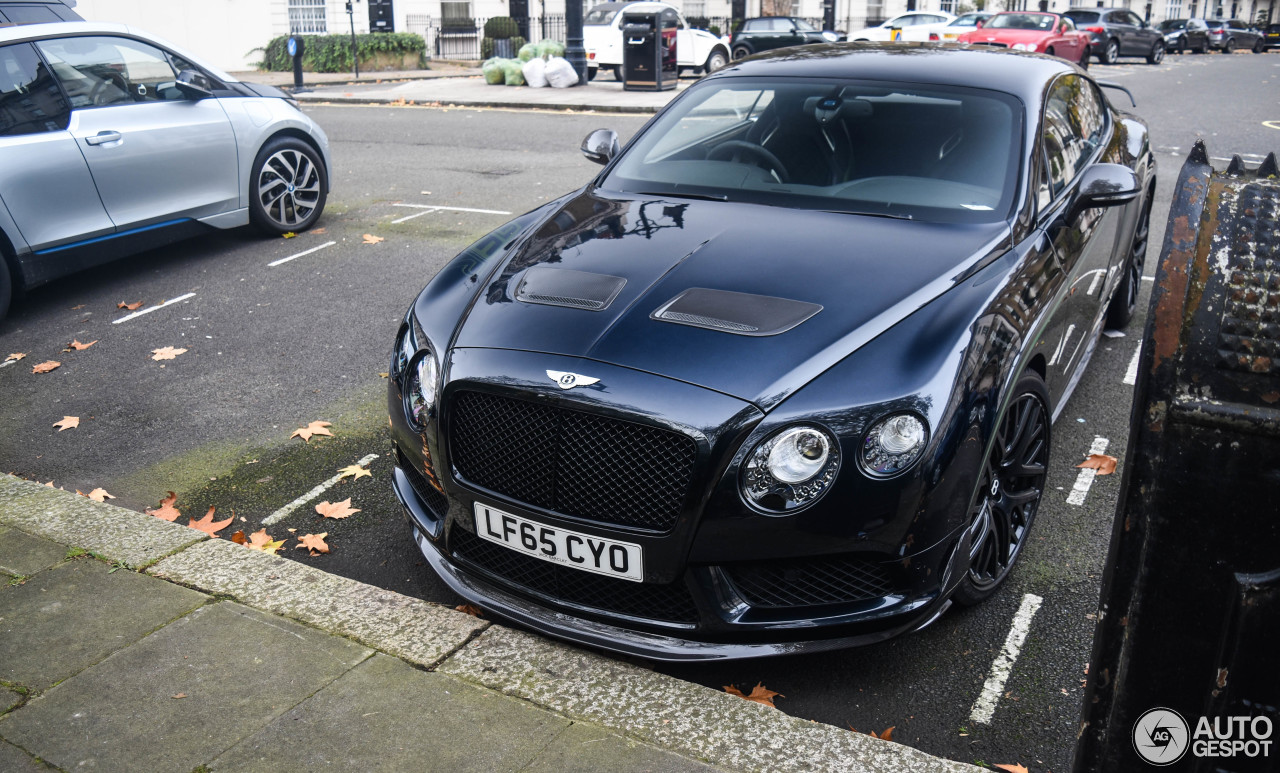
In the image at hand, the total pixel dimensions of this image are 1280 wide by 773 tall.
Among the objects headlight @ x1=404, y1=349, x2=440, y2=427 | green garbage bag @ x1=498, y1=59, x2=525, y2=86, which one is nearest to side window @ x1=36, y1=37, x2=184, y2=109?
headlight @ x1=404, y1=349, x2=440, y2=427

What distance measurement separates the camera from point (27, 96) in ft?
20.4

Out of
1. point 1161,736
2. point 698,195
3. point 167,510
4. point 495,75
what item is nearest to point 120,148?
point 167,510

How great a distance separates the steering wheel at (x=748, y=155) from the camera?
13.8ft

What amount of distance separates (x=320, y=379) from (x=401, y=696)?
300cm

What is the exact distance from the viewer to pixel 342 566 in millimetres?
3721

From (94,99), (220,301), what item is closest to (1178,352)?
(220,301)

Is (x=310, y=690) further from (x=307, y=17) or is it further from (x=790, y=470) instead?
(x=307, y=17)

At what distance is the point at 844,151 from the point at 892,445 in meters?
1.78

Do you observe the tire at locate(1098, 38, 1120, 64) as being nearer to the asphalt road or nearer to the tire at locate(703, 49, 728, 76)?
the tire at locate(703, 49, 728, 76)

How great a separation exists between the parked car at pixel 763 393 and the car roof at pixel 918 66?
6.1 inches

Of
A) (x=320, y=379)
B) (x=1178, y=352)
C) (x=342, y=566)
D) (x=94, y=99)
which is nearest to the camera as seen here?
(x=1178, y=352)

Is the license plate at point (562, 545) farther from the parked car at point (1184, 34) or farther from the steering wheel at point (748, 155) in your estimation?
the parked car at point (1184, 34)

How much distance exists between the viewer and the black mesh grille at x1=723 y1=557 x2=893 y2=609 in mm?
2789

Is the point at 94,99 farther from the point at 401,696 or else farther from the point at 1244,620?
the point at 1244,620
